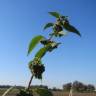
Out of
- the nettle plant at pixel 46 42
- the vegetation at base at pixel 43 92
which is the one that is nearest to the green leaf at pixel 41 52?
the nettle plant at pixel 46 42

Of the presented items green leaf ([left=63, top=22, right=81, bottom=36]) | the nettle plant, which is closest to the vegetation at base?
the nettle plant

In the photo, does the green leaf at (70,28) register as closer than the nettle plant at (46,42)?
No

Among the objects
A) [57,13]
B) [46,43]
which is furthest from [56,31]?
[57,13]

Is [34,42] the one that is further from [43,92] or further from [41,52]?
[43,92]

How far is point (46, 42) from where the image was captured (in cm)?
211

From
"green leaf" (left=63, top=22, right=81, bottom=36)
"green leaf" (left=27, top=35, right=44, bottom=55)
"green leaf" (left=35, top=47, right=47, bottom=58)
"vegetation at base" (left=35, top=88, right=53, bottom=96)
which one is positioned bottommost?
"vegetation at base" (left=35, top=88, right=53, bottom=96)

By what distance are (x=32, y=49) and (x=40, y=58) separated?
0.39ft

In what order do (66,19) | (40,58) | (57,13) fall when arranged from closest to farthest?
(40,58)
(66,19)
(57,13)

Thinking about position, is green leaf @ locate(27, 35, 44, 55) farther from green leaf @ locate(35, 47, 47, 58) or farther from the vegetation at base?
the vegetation at base

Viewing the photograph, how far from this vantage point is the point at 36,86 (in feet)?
7.66

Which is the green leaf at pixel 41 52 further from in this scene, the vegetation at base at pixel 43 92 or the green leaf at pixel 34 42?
the vegetation at base at pixel 43 92

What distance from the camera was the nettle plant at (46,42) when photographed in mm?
1914

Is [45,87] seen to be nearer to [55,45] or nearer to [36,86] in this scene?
[36,86]

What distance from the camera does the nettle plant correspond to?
1.91m
